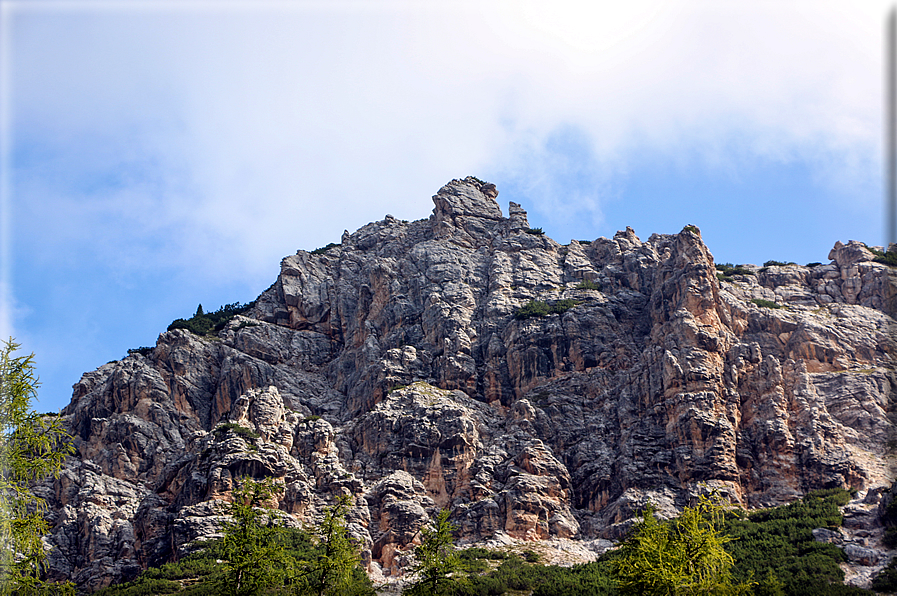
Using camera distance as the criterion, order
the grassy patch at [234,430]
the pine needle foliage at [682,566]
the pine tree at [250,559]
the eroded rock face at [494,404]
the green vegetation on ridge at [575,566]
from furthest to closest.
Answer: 1. the grassy patch at [234,430]
2. the eroded rock face at [494,404]
3. the green vegetation on ridge at [575,566]
4. the pine tree at [250,559]
5. the pine needle foliage at [682,566]

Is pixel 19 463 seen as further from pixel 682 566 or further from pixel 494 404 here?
pixel 494 404

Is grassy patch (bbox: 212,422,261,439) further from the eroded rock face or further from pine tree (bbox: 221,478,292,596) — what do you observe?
pine tree (bbox: 221,478,292,596)

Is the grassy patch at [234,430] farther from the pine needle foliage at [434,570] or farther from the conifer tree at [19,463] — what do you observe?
the conifer tree at [19,463]

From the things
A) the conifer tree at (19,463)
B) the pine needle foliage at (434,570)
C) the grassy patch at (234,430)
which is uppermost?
the grassy patch at (234,430)

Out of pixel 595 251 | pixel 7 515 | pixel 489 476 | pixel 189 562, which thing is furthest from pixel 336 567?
pixel 595 251

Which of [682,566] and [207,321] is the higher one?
[207,321]

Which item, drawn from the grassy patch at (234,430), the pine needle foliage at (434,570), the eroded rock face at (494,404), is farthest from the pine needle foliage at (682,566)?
the grassy patch at (234,430)

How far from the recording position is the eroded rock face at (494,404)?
130 m

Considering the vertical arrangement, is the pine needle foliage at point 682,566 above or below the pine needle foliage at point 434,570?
above

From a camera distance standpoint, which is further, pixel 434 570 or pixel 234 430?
pixel 234 430

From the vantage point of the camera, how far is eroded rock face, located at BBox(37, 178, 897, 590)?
130 metres

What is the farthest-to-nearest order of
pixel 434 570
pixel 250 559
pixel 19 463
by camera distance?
pixel 434 570 → pixel 250 559 → pixel 19 463

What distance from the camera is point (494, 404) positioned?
518 ft

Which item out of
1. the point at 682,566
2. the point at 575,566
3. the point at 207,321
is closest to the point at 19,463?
the point at 682,566
